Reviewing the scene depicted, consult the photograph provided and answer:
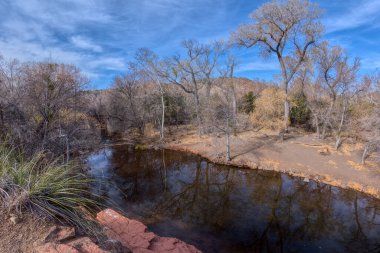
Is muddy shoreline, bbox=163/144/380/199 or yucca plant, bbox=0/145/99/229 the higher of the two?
yucca plant, bbox=0/145/99/229

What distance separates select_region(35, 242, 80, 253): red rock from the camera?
2.94 meters

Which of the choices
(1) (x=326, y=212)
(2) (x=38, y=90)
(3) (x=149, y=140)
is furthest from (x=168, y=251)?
(3) (x=149, y=140)

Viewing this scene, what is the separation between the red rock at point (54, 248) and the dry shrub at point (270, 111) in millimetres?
27297

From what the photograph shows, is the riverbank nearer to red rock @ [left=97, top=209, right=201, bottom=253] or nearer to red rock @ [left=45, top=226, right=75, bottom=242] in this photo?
red rock @ [left=97, top=209, right=201, bottom=253]

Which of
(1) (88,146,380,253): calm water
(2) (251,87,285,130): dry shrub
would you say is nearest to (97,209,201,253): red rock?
(1) (88,146,380,253): calm water

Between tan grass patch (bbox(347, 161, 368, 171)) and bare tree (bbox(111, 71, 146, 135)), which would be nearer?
tan grass patch (bbox(347, 161, 368, 171))

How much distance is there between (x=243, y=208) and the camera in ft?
42.9

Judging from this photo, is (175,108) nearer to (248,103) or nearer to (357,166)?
(248,103)

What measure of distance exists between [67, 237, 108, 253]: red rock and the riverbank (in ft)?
54.1

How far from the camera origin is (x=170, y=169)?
20.4 meters

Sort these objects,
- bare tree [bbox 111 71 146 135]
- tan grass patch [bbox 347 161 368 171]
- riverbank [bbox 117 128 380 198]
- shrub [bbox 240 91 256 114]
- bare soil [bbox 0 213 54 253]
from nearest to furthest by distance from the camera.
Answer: bare soil [bbox 0 213 54 253]
riverbank [bbox 117 128 380 198]
tan grass patch [bbox 347 161 368 171]
bare tree [bbox 111 71 146 135]
shrub [bbox 240 91 256 114]

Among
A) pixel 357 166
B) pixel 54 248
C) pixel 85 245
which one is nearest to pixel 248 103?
pixel 357 166

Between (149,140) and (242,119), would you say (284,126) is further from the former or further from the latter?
(149,140)

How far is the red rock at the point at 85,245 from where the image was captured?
3137 mm
